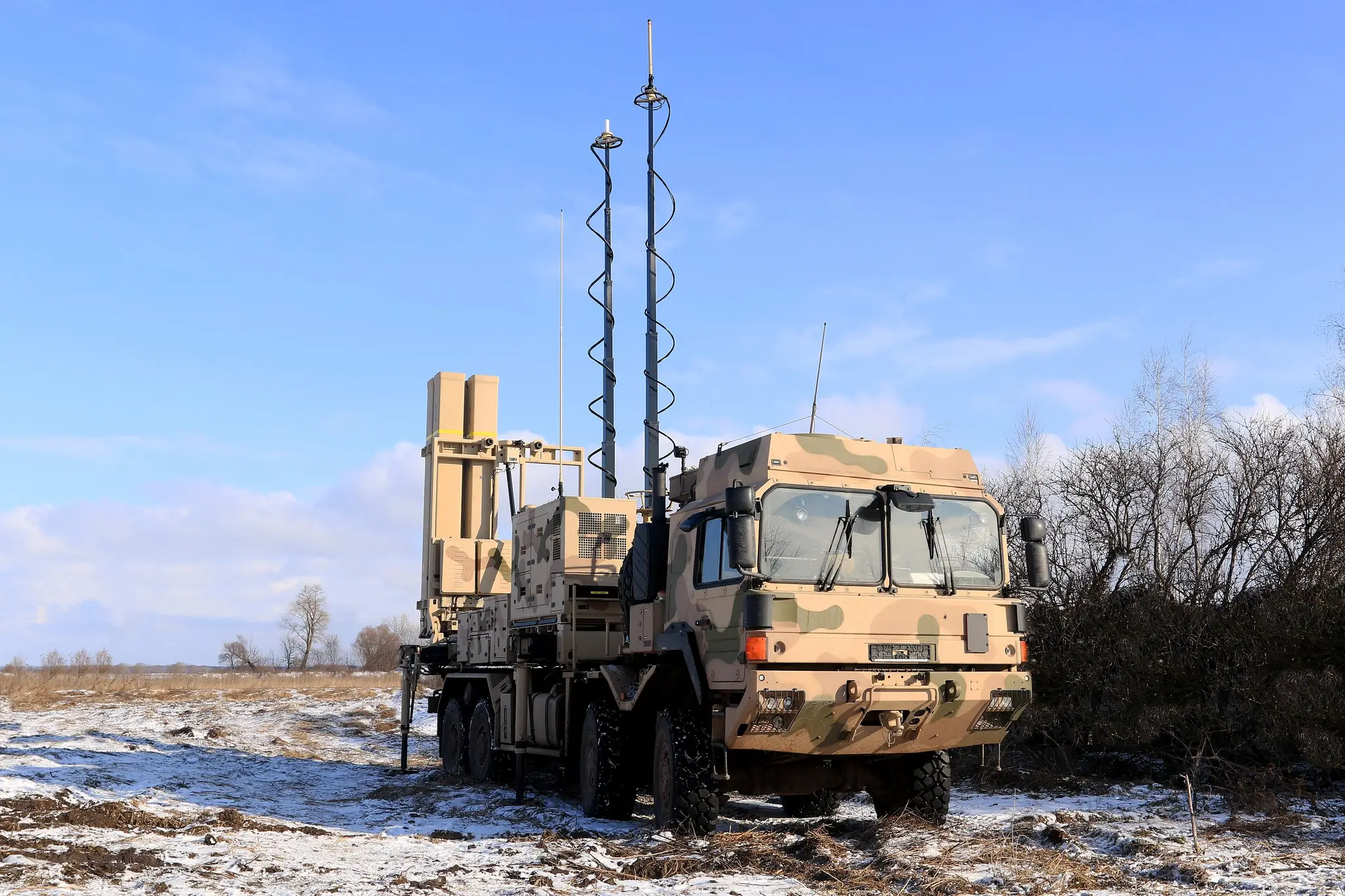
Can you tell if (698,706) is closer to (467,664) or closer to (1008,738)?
(1008,738)

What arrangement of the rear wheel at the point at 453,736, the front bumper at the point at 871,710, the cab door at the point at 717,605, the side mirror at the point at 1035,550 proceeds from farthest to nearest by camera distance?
the rear wheel at the point at 453,736, the side mirror at the point at 1035,550, the cab door at the point at 717,605, the front bumper at the point at 871,710

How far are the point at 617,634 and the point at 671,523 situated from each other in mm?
2986

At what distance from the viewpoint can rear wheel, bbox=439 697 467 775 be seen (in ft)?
60.8

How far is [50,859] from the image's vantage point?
32.0ft

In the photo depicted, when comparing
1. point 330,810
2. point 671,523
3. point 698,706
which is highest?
point 671,523

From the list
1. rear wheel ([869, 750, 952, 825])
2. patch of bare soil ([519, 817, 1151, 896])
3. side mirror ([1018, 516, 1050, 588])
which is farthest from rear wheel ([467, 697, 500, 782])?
side mirror ([1018, 516, 1050, 588])

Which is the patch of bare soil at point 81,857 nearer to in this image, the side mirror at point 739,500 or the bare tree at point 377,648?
the side mirror at point 739,500

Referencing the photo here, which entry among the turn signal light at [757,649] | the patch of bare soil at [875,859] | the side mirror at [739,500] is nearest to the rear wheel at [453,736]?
the patch of bare soil at [875,859]

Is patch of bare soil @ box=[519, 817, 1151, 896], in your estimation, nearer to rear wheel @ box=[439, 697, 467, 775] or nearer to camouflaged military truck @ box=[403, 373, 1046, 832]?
camouflaged military truck @ box=[403, 373, 1046, 832]

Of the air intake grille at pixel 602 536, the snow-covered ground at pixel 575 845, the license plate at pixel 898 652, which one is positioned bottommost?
the snow-covered ground at pixel 575 845

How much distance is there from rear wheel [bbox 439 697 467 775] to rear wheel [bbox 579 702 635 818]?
575 centimetres

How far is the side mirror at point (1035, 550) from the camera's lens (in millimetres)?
11352

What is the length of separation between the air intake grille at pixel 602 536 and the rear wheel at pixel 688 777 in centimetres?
393

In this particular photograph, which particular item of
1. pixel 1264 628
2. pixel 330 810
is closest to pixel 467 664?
pixel 330 810
